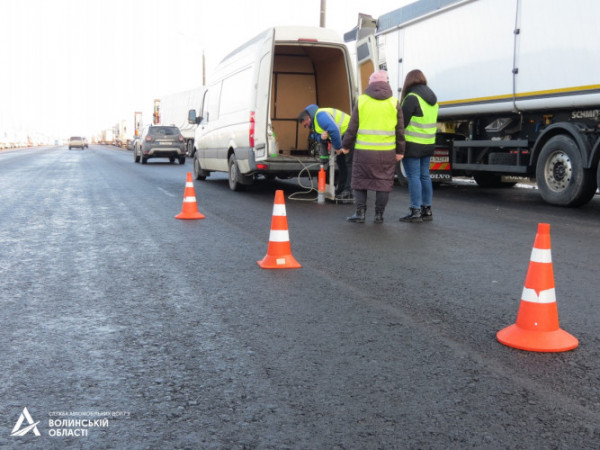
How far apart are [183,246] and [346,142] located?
2836 millimetres

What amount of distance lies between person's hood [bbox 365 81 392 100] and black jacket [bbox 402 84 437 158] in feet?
1.13

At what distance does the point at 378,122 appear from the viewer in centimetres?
823

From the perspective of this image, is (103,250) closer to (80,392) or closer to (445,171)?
(80,392)

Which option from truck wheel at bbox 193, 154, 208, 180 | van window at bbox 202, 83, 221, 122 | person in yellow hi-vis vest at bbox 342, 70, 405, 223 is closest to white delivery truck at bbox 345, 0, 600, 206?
person in yellow hi-vis vest at bbox 342, 70, 405, 223

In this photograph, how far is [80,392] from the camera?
2811mm

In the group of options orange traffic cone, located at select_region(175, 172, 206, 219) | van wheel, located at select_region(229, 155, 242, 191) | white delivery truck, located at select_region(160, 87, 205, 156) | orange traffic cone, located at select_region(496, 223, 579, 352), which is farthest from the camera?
white delivery truck, located at select_region(160, 87, 205, 156)

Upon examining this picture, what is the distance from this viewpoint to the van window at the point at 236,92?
11486 mm

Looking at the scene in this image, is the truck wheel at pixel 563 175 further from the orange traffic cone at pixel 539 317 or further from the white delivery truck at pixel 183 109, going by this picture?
the white delivery truck at pixel 183 109

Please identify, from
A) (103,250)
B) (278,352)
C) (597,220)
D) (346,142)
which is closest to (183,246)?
(103,250)

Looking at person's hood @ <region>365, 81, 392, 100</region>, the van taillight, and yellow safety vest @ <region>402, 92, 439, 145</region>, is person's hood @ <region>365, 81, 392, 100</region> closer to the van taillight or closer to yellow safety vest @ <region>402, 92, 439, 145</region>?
yellow safety vest @ <region>402, 92, 439, 145</region>

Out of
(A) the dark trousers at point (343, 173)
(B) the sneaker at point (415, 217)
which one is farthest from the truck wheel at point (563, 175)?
(A) the dark trousers at point (343, 173)

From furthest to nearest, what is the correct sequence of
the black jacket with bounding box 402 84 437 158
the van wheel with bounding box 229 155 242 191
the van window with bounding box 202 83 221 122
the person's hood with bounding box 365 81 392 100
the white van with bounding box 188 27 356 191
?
1. the van window with bounding box 202 83 221 122
2. the van wheel with bounding box 229 155 242 191
3. the white van with bounding box 188 27 356 191
4. the black jacket with bounding box 402 84 437 158
5. the person's hood with bounding box 365 81 392 100

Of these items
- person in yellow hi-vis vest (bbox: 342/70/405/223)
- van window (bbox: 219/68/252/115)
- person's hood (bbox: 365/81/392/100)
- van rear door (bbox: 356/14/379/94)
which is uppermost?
van rear door (bbox: 356/14/379/94)

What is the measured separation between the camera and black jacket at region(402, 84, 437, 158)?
8398 mm
